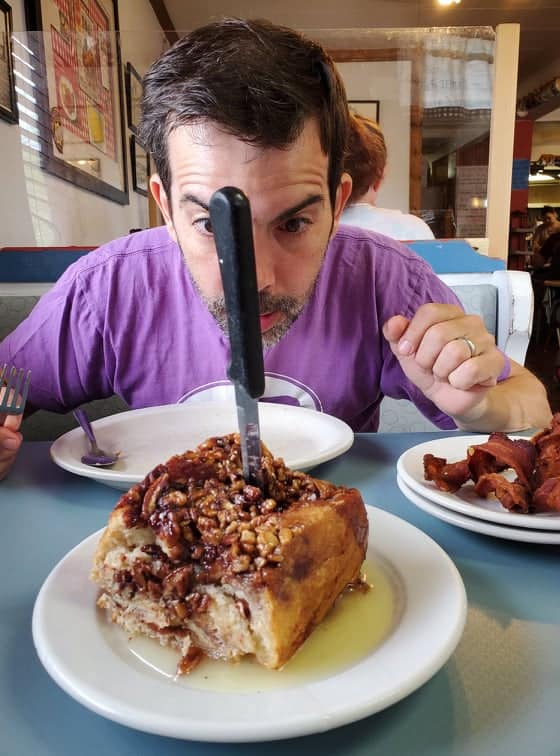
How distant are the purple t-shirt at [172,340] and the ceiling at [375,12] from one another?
15.7ft

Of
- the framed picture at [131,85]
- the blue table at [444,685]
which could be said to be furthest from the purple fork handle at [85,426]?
the framed picture at [131,85]

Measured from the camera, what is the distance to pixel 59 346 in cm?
142

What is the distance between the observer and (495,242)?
3.03 meters

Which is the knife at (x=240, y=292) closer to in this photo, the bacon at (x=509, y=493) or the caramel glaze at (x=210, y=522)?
the caramel glaze at (x=210, y=522)

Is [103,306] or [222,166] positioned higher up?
[222,166]

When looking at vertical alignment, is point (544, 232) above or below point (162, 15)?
below

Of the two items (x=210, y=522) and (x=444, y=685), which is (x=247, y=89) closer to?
(x=210, y=522)

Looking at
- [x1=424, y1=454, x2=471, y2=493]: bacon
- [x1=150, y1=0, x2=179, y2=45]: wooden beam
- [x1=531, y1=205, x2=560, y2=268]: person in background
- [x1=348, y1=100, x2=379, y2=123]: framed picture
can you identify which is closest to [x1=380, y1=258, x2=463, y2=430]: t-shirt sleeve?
[x1=424, y1=454, x2=471, y2=493]: bacon

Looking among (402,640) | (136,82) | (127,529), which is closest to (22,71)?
(136,82)

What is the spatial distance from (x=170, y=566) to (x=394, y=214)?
8.18ft

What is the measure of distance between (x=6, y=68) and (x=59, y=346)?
48.5 inches

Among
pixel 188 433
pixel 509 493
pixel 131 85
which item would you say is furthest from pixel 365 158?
pixel 509 493

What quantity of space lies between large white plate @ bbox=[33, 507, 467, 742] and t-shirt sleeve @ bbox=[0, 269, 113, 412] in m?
0.94

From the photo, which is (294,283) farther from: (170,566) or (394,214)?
(394,214)
